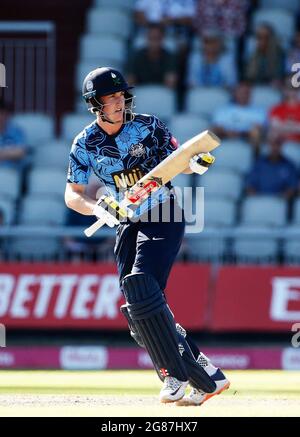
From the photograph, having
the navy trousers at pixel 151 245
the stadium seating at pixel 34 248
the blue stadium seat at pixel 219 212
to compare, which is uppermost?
the navy trousers at pixel 151 245

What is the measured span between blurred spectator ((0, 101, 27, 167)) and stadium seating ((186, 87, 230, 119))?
1932 millimetres

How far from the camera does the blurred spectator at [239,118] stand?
12578mm

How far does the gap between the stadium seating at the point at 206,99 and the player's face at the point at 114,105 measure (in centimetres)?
682

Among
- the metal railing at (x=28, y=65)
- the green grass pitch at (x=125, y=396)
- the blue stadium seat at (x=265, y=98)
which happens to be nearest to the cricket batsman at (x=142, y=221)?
the green grass pitch at (x=125, y=396)

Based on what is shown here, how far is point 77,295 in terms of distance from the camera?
37.6ft

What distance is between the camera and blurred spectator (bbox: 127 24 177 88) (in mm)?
13359

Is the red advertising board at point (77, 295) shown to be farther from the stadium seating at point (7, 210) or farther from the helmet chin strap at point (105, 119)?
the helmet chin strap at point (105, 119)

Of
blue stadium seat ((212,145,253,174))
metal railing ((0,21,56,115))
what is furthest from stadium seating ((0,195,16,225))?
metal railing ((0,21,56,115))

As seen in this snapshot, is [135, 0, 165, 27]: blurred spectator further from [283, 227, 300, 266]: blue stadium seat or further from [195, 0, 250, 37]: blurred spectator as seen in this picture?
[283, 227, 300, 266]: blue stadium seat

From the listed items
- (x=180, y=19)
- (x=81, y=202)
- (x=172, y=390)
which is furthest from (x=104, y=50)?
(x=172, y=390)

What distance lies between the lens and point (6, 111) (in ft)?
42.1
